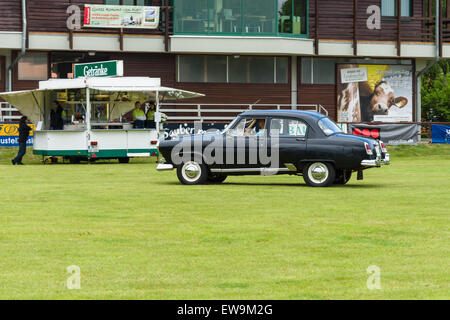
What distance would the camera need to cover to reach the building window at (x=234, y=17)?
41.8 metres

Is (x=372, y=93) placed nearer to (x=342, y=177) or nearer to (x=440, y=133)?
(x=440, y=133)

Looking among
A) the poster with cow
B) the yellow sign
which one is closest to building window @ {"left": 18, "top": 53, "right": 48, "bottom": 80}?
the yellow sign

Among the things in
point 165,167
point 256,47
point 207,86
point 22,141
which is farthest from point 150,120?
point 207,86

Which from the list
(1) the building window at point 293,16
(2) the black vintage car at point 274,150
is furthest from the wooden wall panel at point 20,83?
(2) the black vintage car at point 274,150

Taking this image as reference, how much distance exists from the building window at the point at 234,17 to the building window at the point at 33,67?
6.26 m

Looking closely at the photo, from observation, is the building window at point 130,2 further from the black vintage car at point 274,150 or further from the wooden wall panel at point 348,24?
the black vintage car at point 274,150

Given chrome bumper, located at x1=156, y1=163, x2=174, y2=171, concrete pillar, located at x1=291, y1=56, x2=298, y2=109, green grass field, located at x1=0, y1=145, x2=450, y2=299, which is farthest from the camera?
concrete pillar, located at x1=291, y1=56, x2=298, y2=109

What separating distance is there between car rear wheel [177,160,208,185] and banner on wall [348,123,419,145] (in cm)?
1814

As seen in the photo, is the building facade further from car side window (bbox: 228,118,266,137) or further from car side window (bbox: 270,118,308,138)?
car side window (bbox: 270,118,308,138)

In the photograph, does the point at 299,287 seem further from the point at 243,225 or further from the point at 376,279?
the point at 243,225

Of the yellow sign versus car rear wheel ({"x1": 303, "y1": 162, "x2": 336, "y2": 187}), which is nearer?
car rear wheel ({"x1": 303, "y1": 162, "x2": 336, "y2": 187})

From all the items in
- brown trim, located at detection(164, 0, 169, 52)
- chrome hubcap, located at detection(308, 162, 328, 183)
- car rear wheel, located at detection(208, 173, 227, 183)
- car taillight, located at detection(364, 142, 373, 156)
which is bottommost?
car rear wheel, located at detection(208, 173, 227, 183)

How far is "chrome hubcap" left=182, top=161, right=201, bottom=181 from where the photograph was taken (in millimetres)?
20766

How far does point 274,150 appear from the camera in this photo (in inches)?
797
